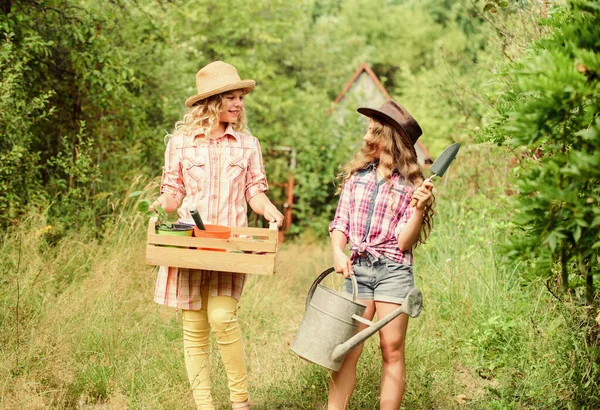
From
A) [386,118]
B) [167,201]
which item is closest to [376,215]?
[386,118]

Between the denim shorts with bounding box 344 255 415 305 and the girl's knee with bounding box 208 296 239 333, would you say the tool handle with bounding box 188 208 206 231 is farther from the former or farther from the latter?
the denim shorts with bounding box 344 255 415 305

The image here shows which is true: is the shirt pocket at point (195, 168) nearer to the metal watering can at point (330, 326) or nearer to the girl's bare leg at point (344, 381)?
the metal watering can at point (330, 326)

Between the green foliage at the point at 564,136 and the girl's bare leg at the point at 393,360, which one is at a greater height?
the green foliage at the point at 564,136

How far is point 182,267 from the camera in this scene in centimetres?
351

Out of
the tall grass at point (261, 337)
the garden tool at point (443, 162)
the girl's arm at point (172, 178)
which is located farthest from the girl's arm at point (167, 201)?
the garden tool at point (443, 162)

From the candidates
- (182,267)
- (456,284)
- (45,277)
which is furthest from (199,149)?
(456,284)

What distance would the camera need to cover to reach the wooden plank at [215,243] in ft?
11.2

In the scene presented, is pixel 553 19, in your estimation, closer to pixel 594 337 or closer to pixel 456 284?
pixel 594 337

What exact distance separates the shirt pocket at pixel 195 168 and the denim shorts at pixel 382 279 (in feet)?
2.89

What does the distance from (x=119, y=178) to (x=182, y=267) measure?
3788 mm

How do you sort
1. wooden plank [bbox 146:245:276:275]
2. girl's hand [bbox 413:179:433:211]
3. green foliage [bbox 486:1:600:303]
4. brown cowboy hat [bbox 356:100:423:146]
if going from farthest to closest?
brown cowboy hat [bbox 356:100:423:146] → wooden plank [bbox 146:245:276:275] → girl's hand [bbox 413:179:433:211] → green foliage [bbox 486:1:600:303]

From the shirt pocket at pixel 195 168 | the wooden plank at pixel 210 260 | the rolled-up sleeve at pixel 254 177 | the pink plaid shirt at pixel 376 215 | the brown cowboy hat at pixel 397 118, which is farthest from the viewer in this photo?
the rolled-up sleeve at pixel 254 177

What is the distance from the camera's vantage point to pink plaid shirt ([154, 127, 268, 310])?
366 cm

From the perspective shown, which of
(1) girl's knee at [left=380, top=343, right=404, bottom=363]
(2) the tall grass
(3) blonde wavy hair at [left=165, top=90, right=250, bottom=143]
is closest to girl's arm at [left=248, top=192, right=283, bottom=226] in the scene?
(3) blonde wavy hair at [left=165, top=90, right=250, bottom=143]
